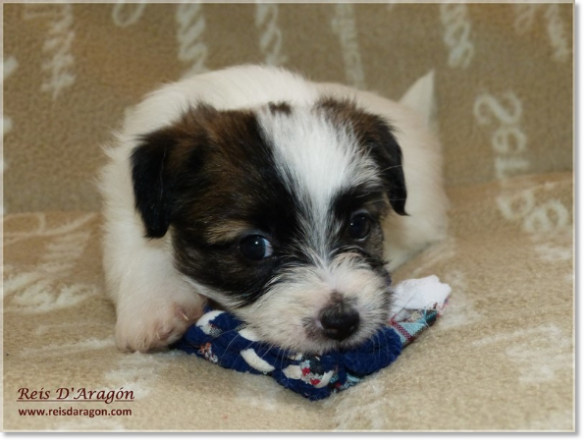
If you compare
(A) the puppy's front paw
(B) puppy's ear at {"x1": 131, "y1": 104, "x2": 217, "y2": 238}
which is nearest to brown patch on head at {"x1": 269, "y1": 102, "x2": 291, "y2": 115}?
(B) puppy's ear at {"x1": 131, "y1": 104, "x2": 217, "y2": 238}

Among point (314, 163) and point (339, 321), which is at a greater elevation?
point (314, 163)

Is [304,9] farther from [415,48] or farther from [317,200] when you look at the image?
[317,200]

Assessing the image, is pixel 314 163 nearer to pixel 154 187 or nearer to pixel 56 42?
pixel 154 187

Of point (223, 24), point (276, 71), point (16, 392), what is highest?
point (223, 24)

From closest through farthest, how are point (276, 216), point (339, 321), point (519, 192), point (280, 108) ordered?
point (339, 321) < point (276, 216) < point (280, 108) < point (519, 192)

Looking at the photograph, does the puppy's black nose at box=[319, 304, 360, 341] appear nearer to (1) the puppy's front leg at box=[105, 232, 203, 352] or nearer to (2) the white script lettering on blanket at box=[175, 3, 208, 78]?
(1) the puppy's front leg at box=[105, 232, 203, 352]

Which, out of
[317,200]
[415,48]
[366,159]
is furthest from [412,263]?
[415,48]

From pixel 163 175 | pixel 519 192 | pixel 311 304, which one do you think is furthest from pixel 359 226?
pixel 519 192
